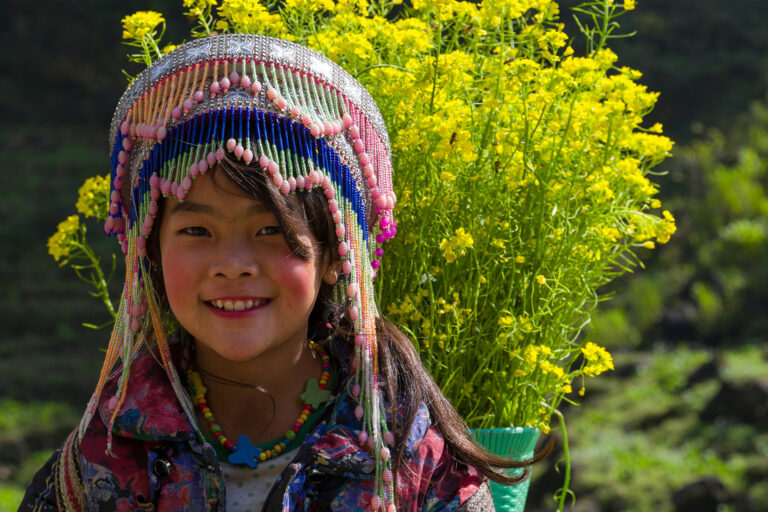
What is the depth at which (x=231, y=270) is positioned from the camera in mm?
1294

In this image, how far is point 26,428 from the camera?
241 inches

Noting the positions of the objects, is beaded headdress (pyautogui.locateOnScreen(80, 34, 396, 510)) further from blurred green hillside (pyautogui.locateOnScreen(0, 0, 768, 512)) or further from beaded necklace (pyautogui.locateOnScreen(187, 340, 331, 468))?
blurred green hillside (pyautogui.locateOnScreen(0, 0, 768, 512))

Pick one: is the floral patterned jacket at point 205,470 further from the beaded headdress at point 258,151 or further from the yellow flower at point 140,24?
the yellow flower at point 140,24

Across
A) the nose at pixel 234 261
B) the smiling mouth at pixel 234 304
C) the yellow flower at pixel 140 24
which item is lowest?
the smiling mouth at pixel 234 304

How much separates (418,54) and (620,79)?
0.39 metres

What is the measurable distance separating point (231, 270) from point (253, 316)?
0.09 meters

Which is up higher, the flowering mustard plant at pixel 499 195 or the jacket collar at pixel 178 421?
the flowering mustard plant at pixel 499 195

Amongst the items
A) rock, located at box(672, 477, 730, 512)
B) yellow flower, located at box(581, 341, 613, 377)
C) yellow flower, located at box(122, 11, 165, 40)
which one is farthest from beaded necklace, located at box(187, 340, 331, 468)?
rock, located at box(672, 477, 730, 512)

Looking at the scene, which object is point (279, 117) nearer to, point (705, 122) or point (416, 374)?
point (416, 374)

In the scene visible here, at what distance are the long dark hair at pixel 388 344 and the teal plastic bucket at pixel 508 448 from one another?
6 centimetres

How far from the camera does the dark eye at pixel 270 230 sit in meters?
1.33

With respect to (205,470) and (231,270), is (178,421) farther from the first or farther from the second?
(231,270)

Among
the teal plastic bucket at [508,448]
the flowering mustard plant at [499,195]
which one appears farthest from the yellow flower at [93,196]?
the teal plastic bucket at [508,448]

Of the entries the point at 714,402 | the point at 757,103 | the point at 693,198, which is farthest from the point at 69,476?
the point at 757,103
